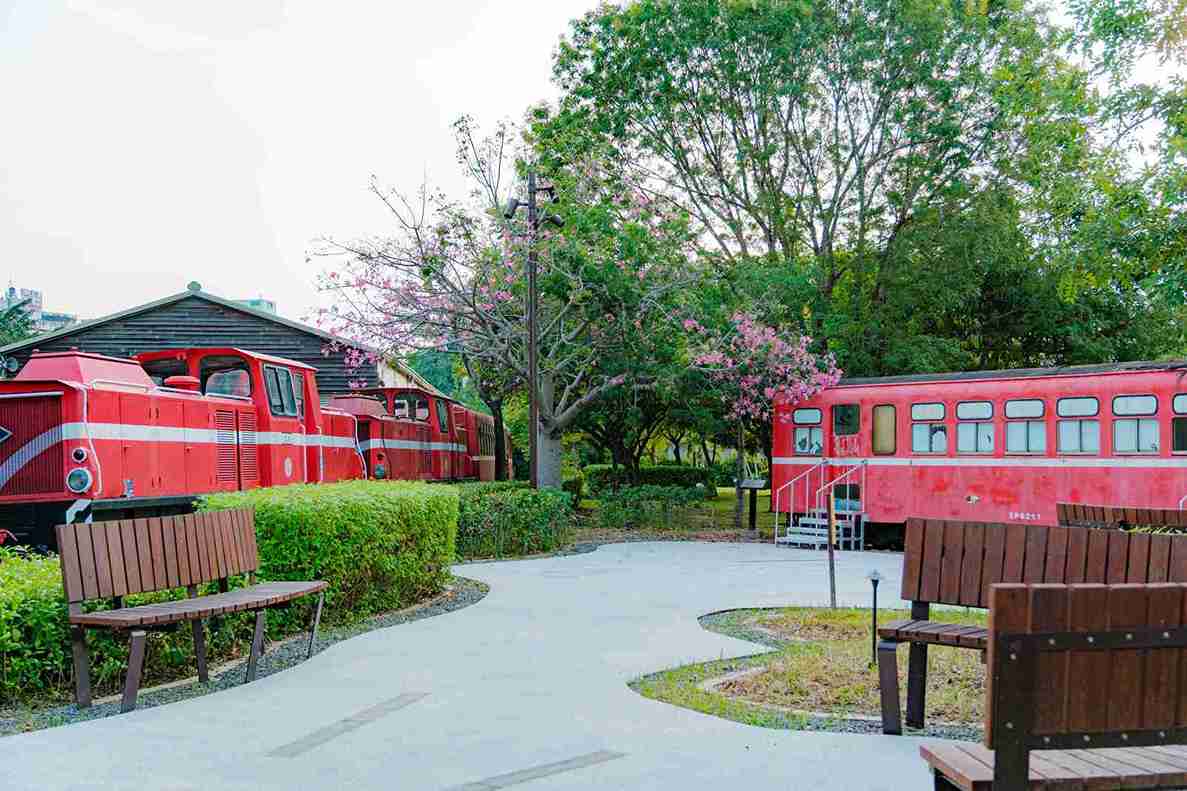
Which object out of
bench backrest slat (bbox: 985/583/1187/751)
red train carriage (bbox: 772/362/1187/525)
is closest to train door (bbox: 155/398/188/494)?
red train carriage (bbox: 772/362/1187/525)

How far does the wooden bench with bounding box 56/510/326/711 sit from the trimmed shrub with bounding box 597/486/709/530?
14.4m

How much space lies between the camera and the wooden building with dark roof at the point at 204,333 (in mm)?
26656

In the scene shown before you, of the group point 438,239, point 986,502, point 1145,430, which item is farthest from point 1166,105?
point 438,239

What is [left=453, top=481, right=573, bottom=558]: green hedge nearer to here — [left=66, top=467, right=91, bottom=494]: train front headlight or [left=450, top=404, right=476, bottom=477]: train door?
[left=66, top=467, right=91, bottom=494]: train front headlight

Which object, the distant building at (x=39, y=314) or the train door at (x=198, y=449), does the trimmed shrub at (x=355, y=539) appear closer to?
the train door at (x=198, y=449)

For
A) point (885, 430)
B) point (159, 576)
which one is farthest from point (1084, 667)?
point (885, 430)

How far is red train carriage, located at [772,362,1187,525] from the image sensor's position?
1598cm

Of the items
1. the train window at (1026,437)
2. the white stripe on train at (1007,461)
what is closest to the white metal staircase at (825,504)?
the white stripe on train at (1007,461)

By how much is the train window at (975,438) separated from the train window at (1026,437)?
302 millimetres

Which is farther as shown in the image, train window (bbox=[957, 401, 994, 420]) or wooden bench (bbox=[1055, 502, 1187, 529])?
train window (bbox=[957, 401, 994, 420])

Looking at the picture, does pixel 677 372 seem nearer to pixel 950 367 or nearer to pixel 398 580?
pixel 950 367

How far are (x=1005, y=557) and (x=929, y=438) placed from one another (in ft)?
41.5

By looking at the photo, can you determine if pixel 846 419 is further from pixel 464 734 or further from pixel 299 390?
pixel 464 734

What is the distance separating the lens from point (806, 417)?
2048 cm
